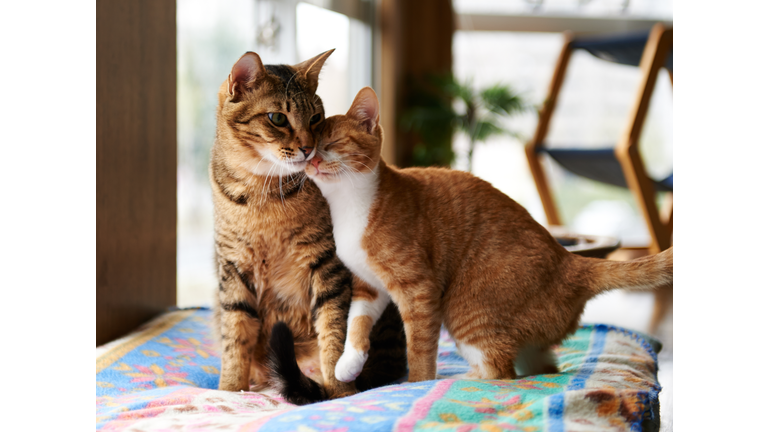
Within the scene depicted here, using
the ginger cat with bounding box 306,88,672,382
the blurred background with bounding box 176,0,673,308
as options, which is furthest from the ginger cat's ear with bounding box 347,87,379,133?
the blurred background with bounding box 176,0,673,308

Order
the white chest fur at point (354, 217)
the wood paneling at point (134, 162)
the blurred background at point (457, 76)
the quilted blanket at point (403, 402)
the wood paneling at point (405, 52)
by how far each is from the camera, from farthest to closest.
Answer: the wood paneling at point (405, 52) → the blurred background at point (457, 76) → the wood paneling at point (134, 162) → the white chest fur at point (354, 217) → the quilted blanket at point (403, 402)

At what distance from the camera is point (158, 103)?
75.6 inches

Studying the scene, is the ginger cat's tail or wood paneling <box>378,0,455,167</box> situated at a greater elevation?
wood paneling <box>378,0,455,167</box>

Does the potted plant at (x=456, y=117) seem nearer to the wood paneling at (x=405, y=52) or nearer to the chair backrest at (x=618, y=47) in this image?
the wood paneling at (x=405, y=52)

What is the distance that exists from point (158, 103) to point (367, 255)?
1071mm

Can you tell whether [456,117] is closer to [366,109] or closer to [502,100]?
[502,100]

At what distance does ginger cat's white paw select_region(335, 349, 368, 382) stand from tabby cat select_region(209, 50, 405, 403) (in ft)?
0.22

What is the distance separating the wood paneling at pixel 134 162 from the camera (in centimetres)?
166

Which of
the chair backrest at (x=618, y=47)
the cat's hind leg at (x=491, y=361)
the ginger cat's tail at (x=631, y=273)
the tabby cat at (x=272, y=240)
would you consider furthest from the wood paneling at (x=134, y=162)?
the chair backrest at (x=618, y=47)

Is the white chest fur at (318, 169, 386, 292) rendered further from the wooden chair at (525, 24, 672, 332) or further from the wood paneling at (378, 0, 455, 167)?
the wood paneling at (378, 0, 455, 167)

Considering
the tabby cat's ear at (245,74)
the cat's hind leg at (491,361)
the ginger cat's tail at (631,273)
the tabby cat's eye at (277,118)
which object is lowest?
the cat's hind leg at (491,361)

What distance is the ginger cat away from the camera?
124cm
